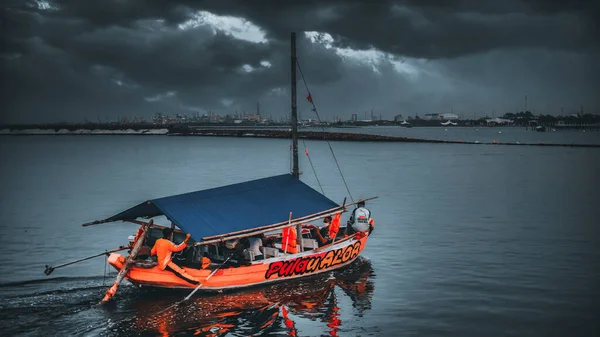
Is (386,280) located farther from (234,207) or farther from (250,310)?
(234,207)

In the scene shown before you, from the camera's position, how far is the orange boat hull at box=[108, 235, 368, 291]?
2030 centimetres

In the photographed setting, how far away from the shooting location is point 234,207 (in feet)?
74.5

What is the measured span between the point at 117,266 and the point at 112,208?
92.1 ft

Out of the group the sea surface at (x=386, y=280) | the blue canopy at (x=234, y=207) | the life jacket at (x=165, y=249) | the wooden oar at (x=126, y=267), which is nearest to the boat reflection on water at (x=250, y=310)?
the sea surface at (x=386, y=280)

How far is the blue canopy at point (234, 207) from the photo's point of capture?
2098cm

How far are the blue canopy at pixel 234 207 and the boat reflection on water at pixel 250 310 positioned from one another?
Answer: 8.21 ft

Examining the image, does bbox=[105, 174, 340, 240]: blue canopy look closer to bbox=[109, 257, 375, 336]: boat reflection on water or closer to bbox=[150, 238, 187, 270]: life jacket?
bbox=[150, 238, 187, 270]: life jacket

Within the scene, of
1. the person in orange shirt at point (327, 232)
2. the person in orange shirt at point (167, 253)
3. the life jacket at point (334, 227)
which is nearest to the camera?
the person in orange shirt at point (167, 253)

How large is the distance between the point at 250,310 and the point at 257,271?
199 cm

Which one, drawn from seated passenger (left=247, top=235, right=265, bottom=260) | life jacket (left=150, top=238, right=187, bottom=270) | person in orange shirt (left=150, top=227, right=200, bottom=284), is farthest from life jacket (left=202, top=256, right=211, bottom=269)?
seated passenger (left=247, top=235, right=265, bottom=260)

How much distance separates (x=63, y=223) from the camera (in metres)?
39.1

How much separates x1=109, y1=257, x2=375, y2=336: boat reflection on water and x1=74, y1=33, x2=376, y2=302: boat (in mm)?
612

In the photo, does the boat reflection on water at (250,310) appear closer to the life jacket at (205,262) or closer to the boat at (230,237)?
the boat at (230,237)

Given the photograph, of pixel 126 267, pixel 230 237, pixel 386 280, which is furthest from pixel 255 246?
pixel 386 280
